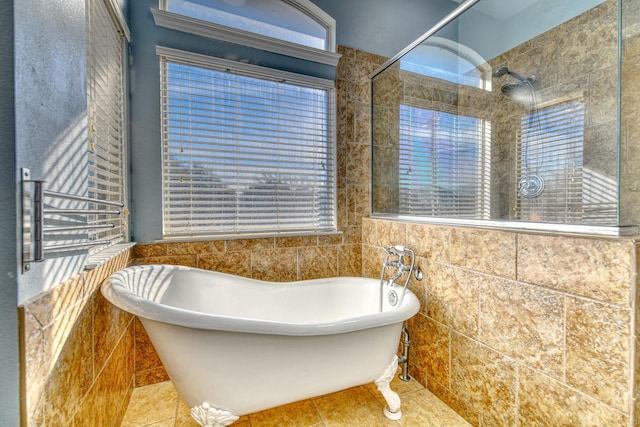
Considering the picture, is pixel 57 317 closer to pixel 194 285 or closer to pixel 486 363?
pixel 194 285

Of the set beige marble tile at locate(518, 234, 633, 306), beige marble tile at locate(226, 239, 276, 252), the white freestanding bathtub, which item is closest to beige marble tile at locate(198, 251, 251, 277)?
beige marble tile at locate(226, 239, 276, 252)

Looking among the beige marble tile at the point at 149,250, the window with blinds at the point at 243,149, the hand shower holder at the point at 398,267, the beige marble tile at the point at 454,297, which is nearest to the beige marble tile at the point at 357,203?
the window with blinds at the point at 243,149

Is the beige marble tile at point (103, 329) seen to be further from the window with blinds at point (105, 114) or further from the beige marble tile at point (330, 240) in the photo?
the beige marble tile at point (330, 240)

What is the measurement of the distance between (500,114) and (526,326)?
6.16ft

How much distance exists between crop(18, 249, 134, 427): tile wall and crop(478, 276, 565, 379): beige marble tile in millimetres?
1625

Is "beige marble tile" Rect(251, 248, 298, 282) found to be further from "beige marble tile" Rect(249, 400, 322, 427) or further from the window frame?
the window frame

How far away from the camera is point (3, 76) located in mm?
604

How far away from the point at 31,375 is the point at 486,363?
1663mm

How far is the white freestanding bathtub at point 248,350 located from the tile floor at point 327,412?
0.11m

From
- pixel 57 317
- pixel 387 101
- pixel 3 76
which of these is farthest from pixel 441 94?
pixel 57 317

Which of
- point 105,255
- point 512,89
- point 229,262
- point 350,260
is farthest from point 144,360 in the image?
point 512,89

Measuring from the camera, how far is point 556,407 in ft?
3.43

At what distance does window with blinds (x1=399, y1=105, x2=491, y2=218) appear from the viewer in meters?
2.29

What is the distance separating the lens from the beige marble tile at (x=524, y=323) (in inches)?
41.2
